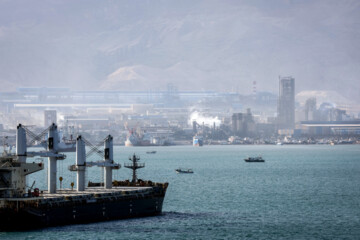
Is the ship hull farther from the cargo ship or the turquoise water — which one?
the turquoise water

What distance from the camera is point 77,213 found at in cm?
7456

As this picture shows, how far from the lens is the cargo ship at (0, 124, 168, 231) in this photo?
69938 millimetres

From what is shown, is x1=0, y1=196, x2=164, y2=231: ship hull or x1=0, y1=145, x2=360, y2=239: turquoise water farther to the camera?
x1=0, y1=145, x2=360, y2=239: turquoise water

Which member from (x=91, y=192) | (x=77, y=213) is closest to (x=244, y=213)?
(x=91, y=192)

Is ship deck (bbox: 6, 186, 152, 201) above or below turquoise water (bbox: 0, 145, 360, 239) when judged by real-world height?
above

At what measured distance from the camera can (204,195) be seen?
10444 centimetres

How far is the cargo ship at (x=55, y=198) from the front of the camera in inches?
2753

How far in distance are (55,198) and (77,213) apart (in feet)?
10.4

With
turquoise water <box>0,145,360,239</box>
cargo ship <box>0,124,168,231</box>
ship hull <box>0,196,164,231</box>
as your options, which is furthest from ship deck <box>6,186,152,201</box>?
turquoise water <box>0,145,360,239</box>

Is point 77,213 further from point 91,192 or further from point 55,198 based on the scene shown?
point 91,192

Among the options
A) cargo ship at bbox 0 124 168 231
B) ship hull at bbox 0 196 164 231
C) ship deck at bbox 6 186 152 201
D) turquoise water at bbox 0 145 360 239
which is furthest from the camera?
ship deck at bbox 6 186 152 201

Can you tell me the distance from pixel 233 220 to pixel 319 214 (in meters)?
9.08

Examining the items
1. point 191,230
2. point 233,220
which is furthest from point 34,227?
point 233,220

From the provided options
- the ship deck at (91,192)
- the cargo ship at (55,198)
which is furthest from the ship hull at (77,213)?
the ship deck at (91,192)
